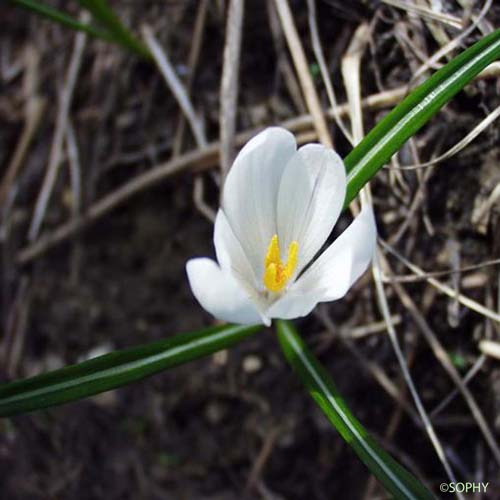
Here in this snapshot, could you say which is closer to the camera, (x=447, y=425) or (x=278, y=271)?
(x=278, y=271)

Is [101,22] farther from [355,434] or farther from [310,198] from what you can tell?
[355,434]

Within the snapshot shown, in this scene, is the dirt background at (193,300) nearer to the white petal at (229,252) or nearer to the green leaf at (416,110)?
the green leaf at (416,110)

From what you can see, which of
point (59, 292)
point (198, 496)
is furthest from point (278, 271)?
point (59, 292)

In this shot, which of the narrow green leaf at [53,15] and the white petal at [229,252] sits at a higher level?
the narrow green leaf at [53,15]

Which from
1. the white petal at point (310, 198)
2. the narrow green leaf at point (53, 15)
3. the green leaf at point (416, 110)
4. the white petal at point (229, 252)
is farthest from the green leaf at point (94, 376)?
the narrow green leaf at point (53, 15)

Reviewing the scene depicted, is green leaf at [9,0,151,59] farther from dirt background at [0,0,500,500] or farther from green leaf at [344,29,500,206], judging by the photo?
green leaf at [344,29,500,206]

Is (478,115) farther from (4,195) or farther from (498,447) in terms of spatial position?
(4,195)

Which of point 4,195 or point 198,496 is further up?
point 4,195
